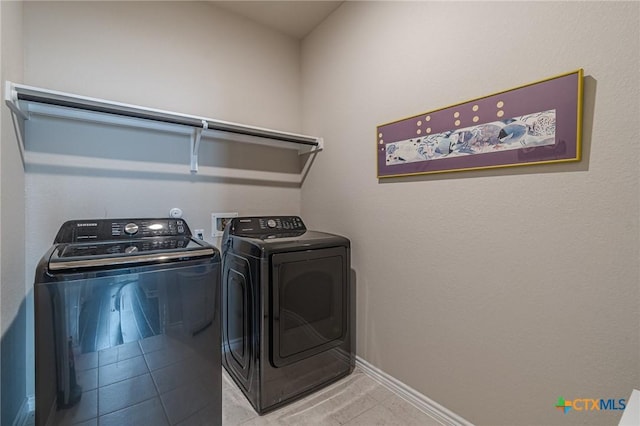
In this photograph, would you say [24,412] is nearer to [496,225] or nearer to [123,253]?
[123,253]

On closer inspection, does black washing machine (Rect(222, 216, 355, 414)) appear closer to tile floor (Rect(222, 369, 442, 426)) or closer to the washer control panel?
tile floor (Rect(222, 369, 442, 426))

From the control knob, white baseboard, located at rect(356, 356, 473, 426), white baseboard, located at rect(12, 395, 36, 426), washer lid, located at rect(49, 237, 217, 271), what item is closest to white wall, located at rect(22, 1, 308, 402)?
the control knob

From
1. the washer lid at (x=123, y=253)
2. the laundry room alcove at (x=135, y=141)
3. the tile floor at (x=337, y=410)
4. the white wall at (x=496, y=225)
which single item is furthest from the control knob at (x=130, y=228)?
the white wall at (x=496, y=225)

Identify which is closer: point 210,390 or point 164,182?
point 210,390

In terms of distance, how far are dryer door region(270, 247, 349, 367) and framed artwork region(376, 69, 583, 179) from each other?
719 mm

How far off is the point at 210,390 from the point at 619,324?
1669mm

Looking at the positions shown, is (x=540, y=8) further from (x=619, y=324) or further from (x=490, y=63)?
(x=619, y=324)

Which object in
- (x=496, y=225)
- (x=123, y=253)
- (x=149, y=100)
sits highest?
(x=149, y=100)

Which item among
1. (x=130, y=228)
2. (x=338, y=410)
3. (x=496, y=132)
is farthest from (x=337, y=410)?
(x=496, y=132)

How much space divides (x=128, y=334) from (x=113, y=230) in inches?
28.4

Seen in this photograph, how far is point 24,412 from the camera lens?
1474 mm

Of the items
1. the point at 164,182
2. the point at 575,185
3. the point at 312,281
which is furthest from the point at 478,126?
the point at 164,182

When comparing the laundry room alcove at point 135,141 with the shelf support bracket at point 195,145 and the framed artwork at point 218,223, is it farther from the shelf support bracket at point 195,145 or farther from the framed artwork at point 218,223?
the framed artwork at point 218,223

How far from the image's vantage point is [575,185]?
1.08 meters
